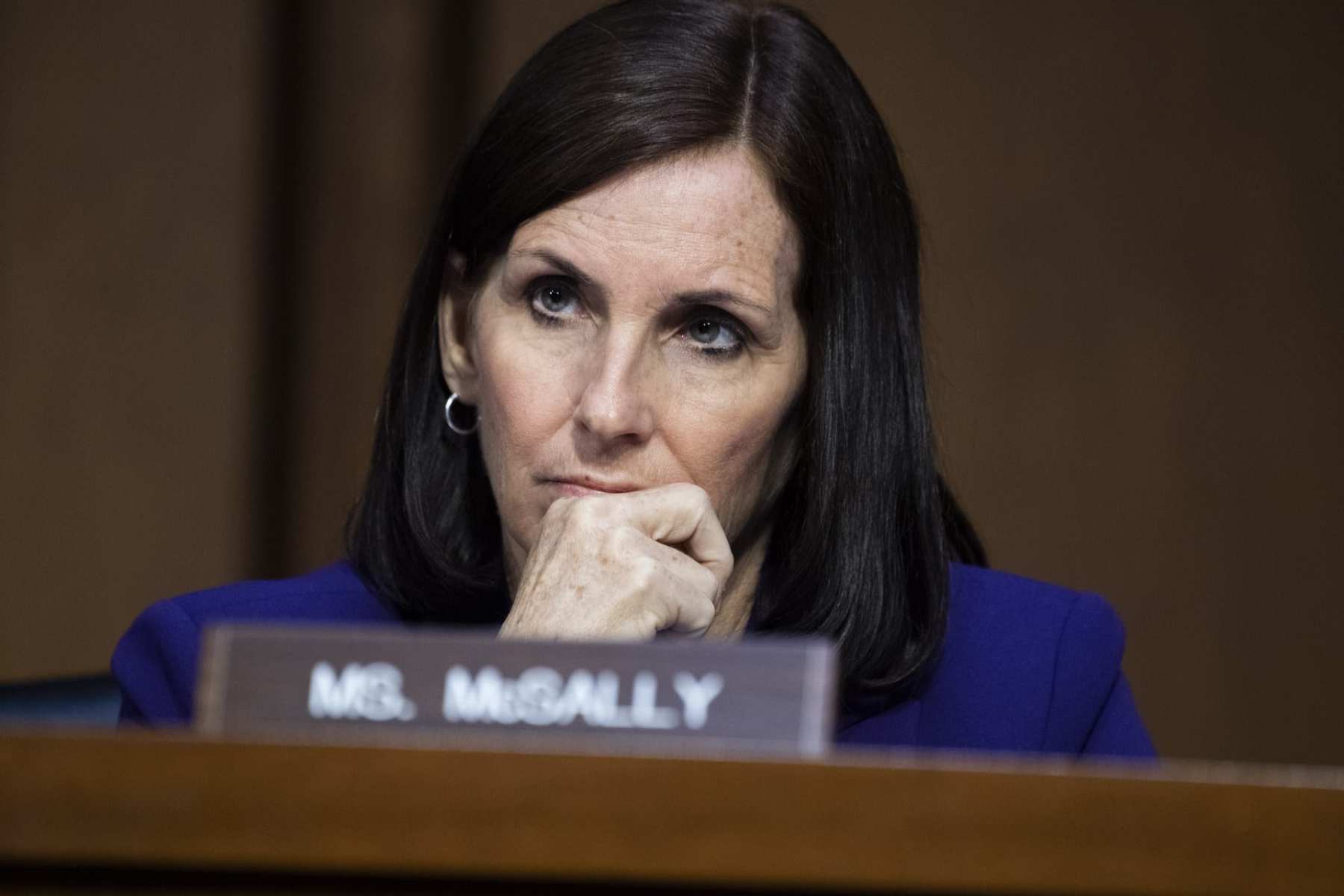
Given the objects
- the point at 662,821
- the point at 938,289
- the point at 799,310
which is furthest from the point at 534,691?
the point at 938,289

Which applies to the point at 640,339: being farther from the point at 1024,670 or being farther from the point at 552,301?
the point at 1024,670

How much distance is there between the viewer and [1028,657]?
1.64 m

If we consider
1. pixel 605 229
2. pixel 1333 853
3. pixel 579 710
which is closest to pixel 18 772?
pixel 579 710

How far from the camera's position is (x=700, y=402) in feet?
5.18

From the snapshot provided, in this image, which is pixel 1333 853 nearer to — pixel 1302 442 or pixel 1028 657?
pixel 1028 657

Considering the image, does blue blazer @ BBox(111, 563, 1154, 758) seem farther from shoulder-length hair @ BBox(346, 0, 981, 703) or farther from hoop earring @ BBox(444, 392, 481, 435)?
hoop earring @ BBox(444, 392, 481, 435)

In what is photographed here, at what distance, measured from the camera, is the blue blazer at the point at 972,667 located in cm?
148

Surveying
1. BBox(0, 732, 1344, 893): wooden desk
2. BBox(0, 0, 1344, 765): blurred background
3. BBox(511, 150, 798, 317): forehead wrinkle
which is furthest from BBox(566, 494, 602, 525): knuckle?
BBox(0, 0, 1344, 765): blurred background

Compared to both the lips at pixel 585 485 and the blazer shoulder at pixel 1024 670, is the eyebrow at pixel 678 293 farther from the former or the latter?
the blazer shoulder at pixel 1024 670

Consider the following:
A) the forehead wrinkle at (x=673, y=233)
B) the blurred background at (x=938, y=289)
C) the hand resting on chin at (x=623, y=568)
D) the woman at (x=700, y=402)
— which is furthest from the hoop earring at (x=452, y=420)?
the blurred background at (x=938, y=289)

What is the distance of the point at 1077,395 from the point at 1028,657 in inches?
47.7

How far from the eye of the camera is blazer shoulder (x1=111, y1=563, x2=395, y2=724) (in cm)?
145

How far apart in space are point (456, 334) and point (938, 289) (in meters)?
1.25

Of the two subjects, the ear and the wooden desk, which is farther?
the ear
